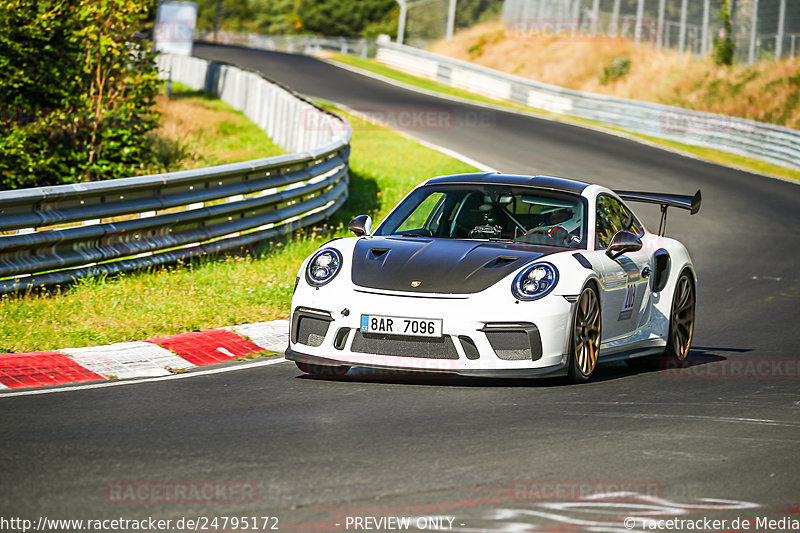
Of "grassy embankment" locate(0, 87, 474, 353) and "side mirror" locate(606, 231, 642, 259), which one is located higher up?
"side mirror" locate(606, 231, 642, 259)

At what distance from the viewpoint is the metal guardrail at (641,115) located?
29.6m

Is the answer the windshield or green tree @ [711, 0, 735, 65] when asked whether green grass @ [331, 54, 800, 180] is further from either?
the windshield

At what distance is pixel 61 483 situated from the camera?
5.02 meters

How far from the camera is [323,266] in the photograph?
25.9ft

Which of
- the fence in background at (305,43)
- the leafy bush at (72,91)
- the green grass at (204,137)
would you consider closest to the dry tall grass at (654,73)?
the fence in background at (305,43)

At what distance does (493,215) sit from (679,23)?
121 feet

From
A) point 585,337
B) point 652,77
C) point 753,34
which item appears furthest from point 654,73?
point 585,337

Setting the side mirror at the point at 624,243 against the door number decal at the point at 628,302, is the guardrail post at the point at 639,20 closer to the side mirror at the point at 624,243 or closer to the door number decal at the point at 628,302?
the door number decal at the point at 628,302

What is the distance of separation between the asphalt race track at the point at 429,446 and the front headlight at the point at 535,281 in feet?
2.01

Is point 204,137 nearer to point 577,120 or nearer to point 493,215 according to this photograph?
point 577,120

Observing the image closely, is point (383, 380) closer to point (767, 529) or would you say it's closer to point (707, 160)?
point (767, 529)

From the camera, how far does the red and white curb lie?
302 inches

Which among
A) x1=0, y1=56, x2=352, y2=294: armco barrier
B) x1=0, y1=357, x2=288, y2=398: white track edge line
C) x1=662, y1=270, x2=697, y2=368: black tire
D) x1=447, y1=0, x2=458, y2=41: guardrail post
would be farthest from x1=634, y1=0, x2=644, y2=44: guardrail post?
x1=0, y1=357, x2=288, y2=398: white track edge line

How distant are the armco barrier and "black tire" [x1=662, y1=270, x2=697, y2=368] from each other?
15.9 feet
